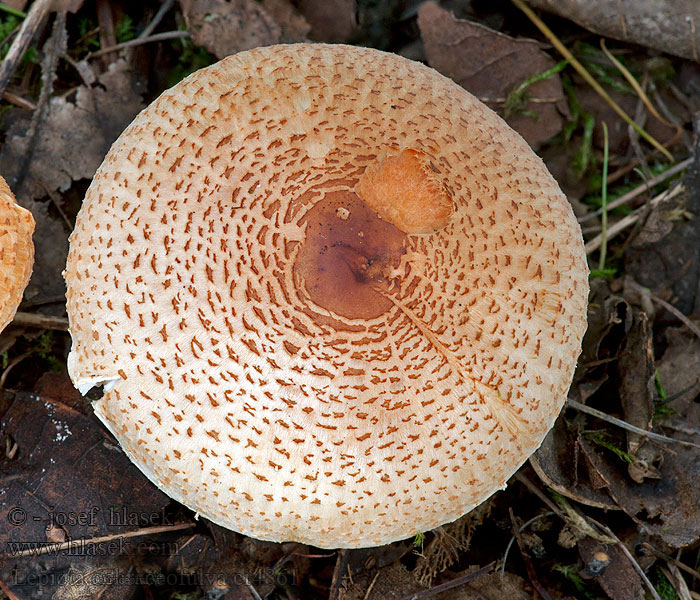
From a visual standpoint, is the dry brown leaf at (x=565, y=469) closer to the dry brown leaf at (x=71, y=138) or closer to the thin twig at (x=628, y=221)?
the thin twig at (x=628, y=221)

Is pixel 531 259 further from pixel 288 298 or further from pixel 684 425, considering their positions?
pixel 684 425

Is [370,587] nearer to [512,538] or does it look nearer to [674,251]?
[512,538]

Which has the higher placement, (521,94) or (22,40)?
(22,40)

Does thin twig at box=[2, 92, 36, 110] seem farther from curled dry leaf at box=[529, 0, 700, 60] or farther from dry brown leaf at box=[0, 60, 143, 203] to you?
curled dry leaf at box=[529, 0, 700, 60]

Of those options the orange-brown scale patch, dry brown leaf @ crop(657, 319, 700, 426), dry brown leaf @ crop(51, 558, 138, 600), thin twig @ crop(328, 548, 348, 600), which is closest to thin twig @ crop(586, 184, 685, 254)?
dry brown leaf @ crop(657, 319, 700, 426)

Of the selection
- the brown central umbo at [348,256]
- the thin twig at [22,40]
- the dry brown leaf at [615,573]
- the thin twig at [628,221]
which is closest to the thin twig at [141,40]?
the thin twig at [22,40]

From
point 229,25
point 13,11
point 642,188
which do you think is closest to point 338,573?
point 642,188

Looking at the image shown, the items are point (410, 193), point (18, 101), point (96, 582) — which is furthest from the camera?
point (18, 101)
